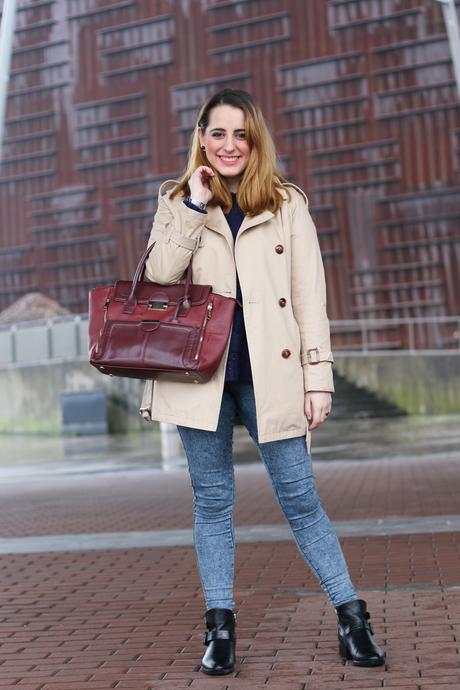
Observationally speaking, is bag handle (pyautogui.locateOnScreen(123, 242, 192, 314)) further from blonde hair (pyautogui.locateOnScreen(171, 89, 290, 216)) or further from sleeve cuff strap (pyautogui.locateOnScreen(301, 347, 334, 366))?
sleeve cuff strap (pyautogui.locateOnScreen(301, 347, 334, 366))

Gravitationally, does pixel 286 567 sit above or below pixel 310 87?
below

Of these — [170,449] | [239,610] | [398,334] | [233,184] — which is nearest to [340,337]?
[398,334]

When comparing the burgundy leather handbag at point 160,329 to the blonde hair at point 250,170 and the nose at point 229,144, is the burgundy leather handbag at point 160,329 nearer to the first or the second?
the blonde hair at point 250,170

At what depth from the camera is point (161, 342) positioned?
414cm

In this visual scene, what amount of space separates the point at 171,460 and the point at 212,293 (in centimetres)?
1179

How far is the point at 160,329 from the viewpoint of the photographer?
13.6 feet

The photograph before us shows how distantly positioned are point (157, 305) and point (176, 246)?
213 mm

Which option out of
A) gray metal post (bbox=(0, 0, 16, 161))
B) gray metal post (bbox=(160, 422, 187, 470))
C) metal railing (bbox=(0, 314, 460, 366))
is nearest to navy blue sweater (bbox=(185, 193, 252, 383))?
gray metal post (bbox=(0, 0, 16, 161))

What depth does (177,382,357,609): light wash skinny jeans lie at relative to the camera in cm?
422

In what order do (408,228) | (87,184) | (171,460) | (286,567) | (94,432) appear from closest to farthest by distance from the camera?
(286,567)
(171,460)
(94,432)
(408,228)
(87,184)

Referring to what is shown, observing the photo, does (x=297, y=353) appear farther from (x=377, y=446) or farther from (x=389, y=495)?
(x=377, y=446)

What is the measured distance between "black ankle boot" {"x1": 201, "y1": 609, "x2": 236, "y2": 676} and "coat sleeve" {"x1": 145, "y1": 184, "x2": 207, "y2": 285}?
45.2 inches

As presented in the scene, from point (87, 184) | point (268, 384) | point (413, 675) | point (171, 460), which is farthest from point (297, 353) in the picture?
point (87, 184)

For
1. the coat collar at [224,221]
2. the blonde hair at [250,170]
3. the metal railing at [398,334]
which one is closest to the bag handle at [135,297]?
the coat collar at [224,221]
